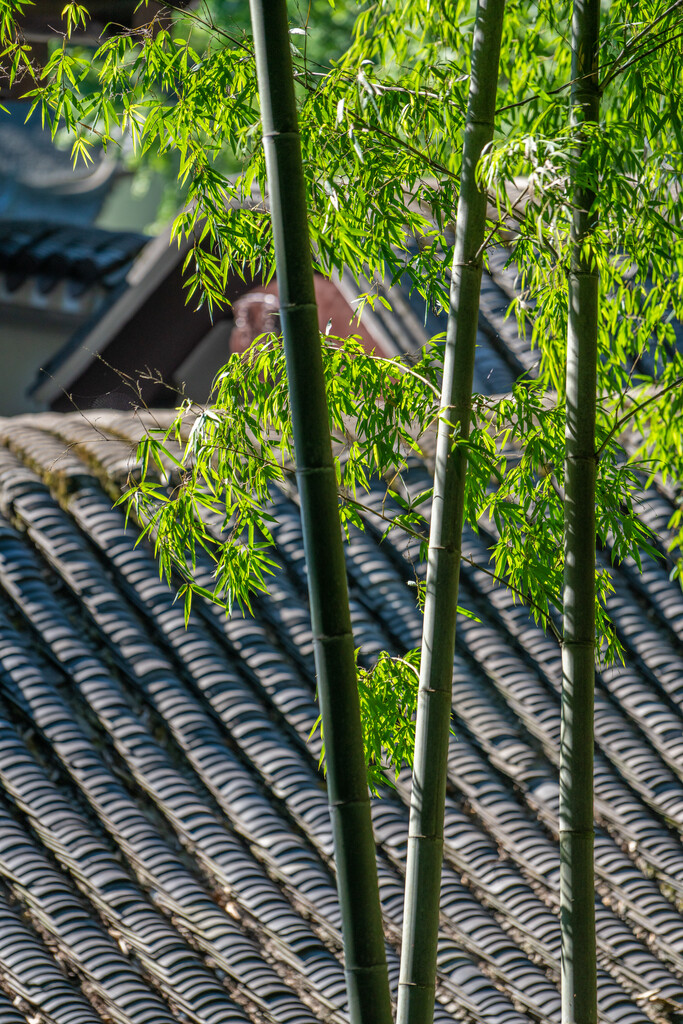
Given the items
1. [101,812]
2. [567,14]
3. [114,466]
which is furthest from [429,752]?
[114,466]

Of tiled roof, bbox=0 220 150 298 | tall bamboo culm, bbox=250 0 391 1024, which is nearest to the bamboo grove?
tall bamboo culm, bbox=250 0 391 1024

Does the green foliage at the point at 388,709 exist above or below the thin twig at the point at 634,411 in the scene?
below

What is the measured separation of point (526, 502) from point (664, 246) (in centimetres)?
68

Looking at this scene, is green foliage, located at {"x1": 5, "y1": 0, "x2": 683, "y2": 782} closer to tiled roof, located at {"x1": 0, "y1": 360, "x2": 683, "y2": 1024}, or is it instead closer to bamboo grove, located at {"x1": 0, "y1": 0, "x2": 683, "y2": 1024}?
bamboo grove, located at {"x1": 0, "y1": 0, "x2": 683, "y2": 1024}

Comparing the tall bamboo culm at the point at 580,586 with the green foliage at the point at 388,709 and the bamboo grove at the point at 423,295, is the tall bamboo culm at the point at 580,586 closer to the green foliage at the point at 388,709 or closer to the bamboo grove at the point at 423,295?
the bamboo grove at the point at 423,295

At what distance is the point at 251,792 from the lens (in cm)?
384

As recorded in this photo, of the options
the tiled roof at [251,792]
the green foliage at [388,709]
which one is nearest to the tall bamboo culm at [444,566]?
the green foliage at [388,709]

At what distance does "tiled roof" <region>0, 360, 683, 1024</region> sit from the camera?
3.24 m

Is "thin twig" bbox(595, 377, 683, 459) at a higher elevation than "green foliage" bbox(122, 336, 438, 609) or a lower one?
higher

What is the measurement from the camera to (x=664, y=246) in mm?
2623

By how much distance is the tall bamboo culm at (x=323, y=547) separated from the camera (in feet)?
6.98

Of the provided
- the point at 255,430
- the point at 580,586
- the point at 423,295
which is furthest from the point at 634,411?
the point at 255,430

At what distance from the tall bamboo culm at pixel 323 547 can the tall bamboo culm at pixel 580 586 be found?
480 millimetres

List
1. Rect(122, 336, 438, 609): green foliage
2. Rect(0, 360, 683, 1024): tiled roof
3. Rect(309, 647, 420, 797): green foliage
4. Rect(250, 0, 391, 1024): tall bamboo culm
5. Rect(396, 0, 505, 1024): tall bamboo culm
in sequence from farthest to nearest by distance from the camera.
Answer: Rect(0, 360, 683, 1024): tiled roof < Rect(309, 647, 420, 797): green foliage < Rect(122, 336, 438, 609): green foliage < Rect(396, 0, 505, 1024): tall bamboo culm < Rect(250, 0, 391, 1024): tall bamboo culm
